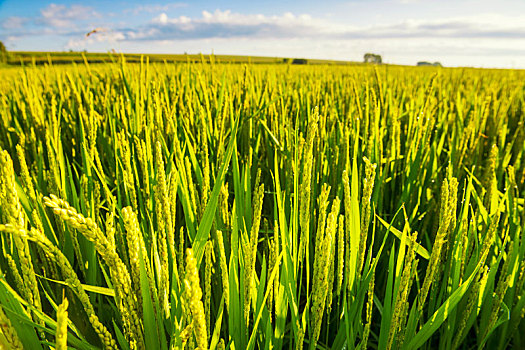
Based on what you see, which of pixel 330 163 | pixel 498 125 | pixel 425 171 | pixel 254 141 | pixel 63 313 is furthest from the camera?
pixel 498 125

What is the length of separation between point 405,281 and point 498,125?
1805 mm

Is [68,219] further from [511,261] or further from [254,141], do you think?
[254,141]

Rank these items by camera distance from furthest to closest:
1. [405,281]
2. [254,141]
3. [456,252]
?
[254,141] → [456,252] → [405,281]

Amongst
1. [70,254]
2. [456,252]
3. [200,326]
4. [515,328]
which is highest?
[200,326]

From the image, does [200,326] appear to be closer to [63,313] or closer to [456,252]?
[63,313]

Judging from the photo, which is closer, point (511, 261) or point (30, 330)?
point (30, 330)

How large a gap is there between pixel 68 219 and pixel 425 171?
134cm

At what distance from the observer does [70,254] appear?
35.9 inches

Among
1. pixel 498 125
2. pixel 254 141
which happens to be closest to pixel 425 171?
pixel 254 141

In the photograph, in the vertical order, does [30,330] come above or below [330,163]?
below

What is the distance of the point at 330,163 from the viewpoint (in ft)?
3.94

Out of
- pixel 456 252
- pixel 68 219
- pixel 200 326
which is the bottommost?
pixel 456 252

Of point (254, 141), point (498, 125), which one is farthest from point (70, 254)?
point (498, 125)

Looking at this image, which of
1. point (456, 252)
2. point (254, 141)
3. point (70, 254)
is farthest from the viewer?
point (254, 141)
